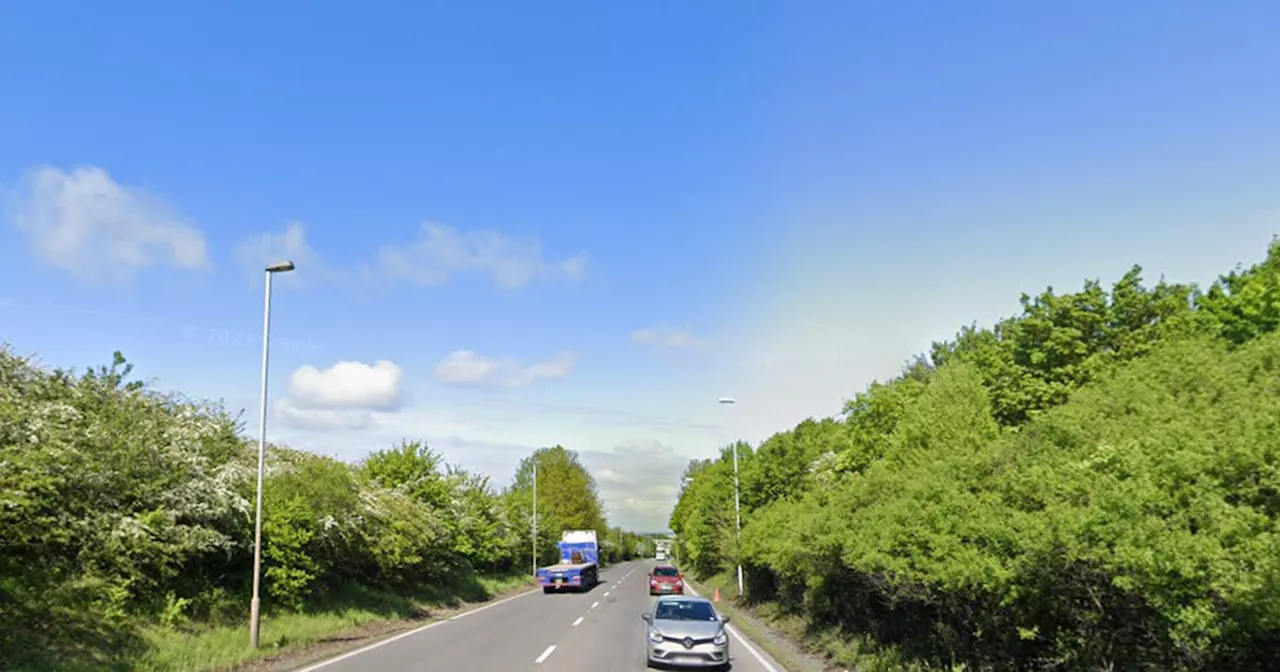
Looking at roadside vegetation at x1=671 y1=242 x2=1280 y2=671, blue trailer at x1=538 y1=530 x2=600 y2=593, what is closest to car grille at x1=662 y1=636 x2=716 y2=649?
roadside vegetation at x1=671 y1=242 x2=1280 y2=671

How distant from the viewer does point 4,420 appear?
14.7 meters

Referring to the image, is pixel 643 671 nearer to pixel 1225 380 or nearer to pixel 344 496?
pixel 1225 380

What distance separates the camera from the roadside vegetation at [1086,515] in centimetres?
715

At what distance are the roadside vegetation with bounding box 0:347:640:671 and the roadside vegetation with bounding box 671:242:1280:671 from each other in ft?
43.9

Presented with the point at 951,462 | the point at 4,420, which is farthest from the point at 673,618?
the point at 4,420

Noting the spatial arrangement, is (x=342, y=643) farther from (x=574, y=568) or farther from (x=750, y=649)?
(x=574, y=568)

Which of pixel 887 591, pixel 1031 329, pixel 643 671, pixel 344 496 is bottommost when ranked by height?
pixel 643 671

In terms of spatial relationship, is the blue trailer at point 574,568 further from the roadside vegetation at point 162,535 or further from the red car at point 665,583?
the roadside vegetation at point 162,535

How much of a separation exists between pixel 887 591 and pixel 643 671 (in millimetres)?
Answer: 5123

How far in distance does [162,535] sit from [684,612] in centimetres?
1173

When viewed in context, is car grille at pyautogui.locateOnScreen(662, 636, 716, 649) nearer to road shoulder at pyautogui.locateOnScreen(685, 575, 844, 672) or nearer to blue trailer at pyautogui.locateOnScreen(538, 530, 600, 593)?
road shoulder at pyautogui.locateOnScreen(685, 575, 844, 672)

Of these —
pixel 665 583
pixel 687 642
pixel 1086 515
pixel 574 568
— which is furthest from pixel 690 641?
pixel 574 568

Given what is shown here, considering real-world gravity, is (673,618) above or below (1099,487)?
below

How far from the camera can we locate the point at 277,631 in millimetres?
20078
